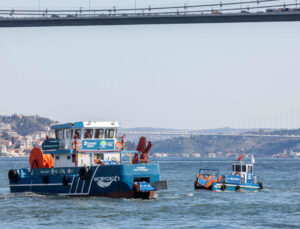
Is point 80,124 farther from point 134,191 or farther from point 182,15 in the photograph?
point 182,15

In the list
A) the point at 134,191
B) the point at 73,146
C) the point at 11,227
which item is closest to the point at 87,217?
the point at 11,227

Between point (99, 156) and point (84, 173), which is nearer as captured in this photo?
point (84, 173)

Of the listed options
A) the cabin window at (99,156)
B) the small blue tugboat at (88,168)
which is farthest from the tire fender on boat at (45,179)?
the cabin window at (99,156)

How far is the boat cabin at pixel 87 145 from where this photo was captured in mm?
39031

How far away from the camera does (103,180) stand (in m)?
36.4

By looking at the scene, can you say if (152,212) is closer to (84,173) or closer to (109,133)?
(84,173)

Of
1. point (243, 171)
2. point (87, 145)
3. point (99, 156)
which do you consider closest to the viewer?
point (87, 145)

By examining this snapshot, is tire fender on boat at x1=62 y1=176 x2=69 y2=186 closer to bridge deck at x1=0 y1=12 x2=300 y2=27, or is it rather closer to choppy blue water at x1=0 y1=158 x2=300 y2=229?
choppy blue water at x1=0 y1=158 x2=300 y2=229

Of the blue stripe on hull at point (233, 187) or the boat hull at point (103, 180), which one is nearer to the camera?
the boat hull at point (103, 180)

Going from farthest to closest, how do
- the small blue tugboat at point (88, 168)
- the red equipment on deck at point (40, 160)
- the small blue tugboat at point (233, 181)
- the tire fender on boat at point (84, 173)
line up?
1. the small blue tugboat at point (233, 181)
2. the red equipment on deck at point (40, 160)
3. the tire fender on boat at point (84, 173)
4. the small blue tugboat at point (88, 168)

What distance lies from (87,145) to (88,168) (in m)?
2.56

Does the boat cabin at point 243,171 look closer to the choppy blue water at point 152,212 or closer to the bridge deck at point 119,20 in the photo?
the choppy blue water at point 152,212

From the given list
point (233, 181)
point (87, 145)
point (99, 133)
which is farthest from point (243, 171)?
point (87, 145)

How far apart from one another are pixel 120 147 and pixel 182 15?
43240 millimetres
